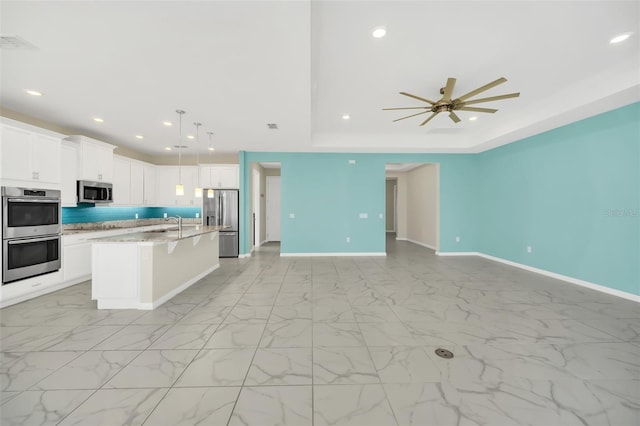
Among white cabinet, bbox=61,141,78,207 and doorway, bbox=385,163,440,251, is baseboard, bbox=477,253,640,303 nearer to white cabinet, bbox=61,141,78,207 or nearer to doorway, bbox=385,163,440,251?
doorway, bbox=385,163,440,251

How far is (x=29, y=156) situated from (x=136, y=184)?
8.61 ft

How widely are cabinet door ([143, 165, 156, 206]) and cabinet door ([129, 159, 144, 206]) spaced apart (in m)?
0.13

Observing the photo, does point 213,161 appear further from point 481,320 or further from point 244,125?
point 481,320

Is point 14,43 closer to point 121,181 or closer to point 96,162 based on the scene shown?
point 96,162

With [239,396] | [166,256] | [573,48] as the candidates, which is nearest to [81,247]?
[166,256]

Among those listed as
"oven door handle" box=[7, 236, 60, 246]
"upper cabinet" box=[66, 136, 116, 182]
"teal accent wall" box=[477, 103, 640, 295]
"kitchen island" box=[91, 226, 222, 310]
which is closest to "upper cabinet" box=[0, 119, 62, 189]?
"upper cabinet" box=[66, 136, 116, 182]

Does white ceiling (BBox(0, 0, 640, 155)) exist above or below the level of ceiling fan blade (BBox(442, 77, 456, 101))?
above

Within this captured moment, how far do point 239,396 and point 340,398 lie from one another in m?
0.70

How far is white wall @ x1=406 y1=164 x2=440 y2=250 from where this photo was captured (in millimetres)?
7469

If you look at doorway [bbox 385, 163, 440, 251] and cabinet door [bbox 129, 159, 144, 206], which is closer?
cabinet door [bbox 129, 159, 144, 206]

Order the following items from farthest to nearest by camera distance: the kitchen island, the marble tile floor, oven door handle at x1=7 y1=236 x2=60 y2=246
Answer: oven door handle at x1=7 y1=236 x2=60 y2=246, the kitchen island, the marble tile floor

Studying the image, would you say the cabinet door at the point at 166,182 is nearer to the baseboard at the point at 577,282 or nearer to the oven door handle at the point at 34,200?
the oven door handle at the point at 34,200

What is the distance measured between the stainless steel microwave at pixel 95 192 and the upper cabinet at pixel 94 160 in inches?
3.8

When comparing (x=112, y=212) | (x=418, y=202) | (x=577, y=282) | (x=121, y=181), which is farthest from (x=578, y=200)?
(x=112, y=212)
